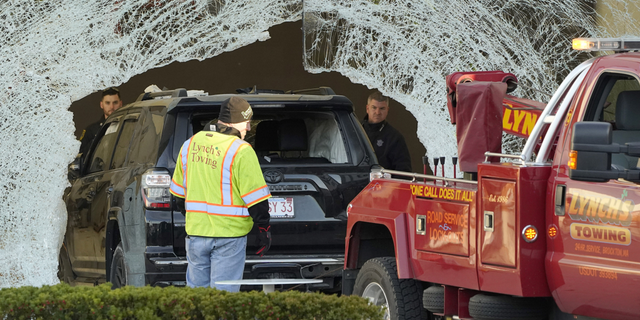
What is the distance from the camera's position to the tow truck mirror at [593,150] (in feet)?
14.9

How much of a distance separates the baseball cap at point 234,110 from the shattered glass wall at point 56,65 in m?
3.17

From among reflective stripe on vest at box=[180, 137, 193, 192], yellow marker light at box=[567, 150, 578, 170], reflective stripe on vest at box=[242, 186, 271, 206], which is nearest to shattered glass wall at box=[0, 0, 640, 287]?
reflective stripe on vest at box=[180, 137, 193, 192]

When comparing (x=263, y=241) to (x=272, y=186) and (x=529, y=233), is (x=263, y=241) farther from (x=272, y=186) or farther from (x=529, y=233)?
(x=529, y=233)

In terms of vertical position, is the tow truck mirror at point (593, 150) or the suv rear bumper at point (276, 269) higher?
the tow truck mirror at point (593, 150)

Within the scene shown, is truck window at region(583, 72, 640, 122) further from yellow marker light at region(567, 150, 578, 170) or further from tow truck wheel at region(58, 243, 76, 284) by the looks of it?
tow truck wheel at region(58, 243, 76, 284)

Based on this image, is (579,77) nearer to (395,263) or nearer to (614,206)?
(614,206)

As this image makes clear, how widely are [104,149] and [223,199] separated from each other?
290 centimetres

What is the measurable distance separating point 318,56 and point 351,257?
3.36 meters

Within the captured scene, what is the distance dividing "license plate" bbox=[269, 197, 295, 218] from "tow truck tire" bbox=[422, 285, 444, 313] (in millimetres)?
1701

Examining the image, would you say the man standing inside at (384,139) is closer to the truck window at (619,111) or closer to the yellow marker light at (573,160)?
the truck window at (619,111)

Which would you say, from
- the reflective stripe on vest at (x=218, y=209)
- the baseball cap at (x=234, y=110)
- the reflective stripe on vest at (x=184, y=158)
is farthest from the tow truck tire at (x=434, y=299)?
the reflective stripe on vest at (x=184, y=158)

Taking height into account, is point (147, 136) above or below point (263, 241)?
above

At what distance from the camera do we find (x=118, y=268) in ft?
26.5

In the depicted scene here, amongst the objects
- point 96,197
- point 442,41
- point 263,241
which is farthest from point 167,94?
point 442,41
